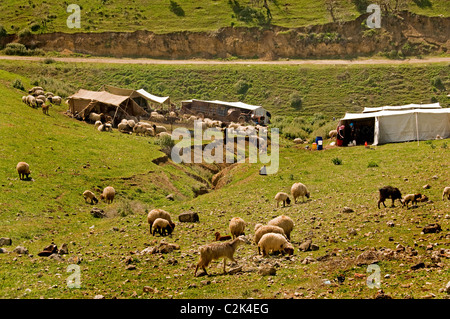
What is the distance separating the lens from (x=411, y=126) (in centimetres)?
3875

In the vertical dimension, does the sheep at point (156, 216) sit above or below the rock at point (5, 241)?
above

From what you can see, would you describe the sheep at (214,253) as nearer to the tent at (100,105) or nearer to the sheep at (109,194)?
the sheep at (109,194)

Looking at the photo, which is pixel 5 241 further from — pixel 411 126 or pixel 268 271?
pixel 411 126

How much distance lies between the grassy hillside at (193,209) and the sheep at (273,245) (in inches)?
17.5

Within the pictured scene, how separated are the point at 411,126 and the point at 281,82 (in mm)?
42200

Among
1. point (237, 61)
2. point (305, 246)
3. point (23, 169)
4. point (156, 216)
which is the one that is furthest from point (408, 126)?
point (237, 61)

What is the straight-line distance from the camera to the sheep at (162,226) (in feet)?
66.0

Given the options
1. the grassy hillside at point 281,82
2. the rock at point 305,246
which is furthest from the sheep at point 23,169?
the grassy hillside at point 281,82

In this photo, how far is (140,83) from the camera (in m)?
79.2

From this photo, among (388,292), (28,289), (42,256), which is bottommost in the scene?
(42,256)

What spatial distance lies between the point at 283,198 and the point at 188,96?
180 feet
